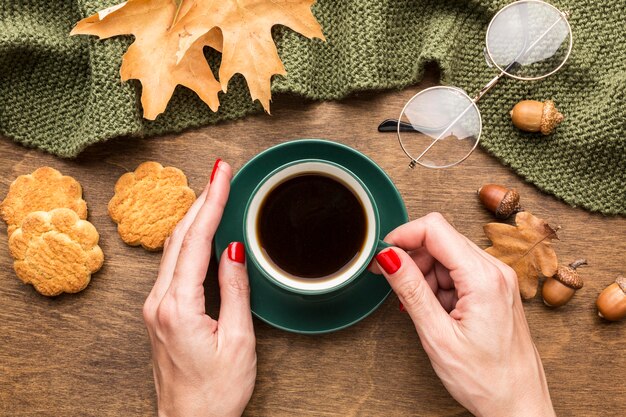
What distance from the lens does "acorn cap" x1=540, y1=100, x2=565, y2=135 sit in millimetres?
1070

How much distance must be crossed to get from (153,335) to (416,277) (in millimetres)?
451

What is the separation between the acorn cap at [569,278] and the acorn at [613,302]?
50 mm

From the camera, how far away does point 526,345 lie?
0.97m

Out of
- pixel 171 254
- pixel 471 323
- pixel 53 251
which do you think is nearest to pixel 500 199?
pixel 471 323

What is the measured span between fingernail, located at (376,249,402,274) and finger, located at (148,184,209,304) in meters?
0.33

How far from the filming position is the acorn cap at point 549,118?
1.07 meters

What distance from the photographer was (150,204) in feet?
3.54

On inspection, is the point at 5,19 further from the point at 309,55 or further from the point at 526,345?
the point at 526,345

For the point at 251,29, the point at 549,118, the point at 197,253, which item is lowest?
the point at 197,253

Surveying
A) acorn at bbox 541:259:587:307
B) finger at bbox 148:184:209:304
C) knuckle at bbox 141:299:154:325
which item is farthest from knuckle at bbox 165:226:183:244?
acorn at bbox 541:259:587:307

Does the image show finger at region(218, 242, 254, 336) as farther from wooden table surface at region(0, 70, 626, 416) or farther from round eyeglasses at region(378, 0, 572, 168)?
round eyeglasses at region(378, 0, 572, 168)

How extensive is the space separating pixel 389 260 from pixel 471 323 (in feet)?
0.54

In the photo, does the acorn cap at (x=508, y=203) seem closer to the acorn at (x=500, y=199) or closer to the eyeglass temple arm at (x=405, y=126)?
the acorn at (x=500, y=199)

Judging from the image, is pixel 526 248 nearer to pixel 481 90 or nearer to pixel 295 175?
pixel 481 90
